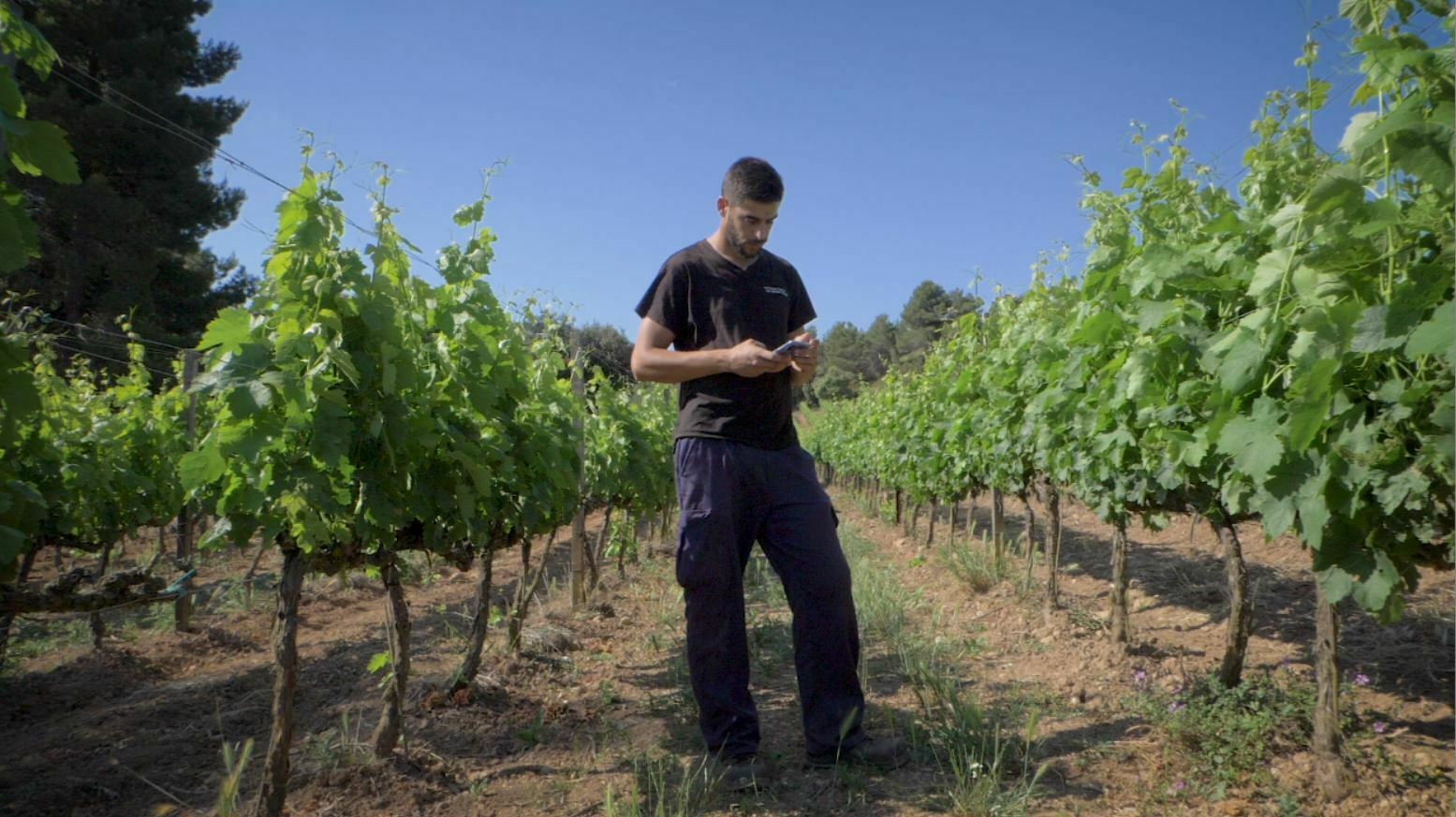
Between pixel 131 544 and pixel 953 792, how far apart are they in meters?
14.0

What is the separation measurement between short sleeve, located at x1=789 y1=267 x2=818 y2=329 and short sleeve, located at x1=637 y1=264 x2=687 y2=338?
1.41 feet

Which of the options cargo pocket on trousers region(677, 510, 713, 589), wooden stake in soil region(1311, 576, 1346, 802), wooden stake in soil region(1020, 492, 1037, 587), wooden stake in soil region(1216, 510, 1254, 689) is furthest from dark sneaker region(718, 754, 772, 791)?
wooden stake in soil region(1020, 492, 1037, 587)

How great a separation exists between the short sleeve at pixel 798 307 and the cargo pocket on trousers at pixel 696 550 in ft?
2.72

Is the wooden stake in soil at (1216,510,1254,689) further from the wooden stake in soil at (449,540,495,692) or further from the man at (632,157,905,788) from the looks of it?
the wooden stake in soil at (449,540,495,692)

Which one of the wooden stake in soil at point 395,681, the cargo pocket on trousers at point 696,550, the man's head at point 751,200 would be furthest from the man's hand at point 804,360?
the wooden stake in soil at point 395,681

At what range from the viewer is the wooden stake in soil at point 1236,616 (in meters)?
3.37

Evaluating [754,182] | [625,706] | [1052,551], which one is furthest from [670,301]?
[1052,551]

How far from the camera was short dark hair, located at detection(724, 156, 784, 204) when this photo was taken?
2.80 meters

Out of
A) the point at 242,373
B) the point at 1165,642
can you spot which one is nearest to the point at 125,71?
the point at 242,373

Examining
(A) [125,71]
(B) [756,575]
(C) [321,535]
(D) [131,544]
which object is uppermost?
(A) [125,71]

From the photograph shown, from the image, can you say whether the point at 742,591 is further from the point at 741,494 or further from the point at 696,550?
the point at 741,494

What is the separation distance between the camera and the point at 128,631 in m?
6.95

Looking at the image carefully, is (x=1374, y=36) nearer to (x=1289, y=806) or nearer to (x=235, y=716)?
(x=1289, y=806)

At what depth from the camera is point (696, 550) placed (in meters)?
2.72
